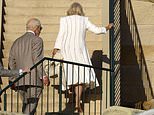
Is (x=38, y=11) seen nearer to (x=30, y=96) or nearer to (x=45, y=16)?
(x=45, y=16)

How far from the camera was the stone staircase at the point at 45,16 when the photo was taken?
13492 millimetres

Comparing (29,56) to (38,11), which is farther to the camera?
(38,11)

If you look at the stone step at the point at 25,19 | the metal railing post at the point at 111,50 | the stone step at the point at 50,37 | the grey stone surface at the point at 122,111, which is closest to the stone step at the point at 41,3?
the stone step at the point at 25,19

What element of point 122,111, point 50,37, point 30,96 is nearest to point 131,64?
point 50,37

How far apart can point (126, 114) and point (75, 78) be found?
2174 millimetres

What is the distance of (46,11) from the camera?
14.5 meters

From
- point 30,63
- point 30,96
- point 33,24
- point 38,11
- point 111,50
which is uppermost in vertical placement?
point 38,11

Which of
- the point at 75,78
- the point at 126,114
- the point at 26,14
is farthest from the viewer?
the point at 26,14

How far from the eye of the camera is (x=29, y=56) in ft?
35.3

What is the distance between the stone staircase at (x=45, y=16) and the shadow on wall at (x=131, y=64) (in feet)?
2.67

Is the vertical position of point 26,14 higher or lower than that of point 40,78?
higher

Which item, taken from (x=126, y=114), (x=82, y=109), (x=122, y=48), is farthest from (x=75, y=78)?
(x=122, y=48)

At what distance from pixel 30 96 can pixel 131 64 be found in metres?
4.44

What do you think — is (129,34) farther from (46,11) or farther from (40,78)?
(40,78)
